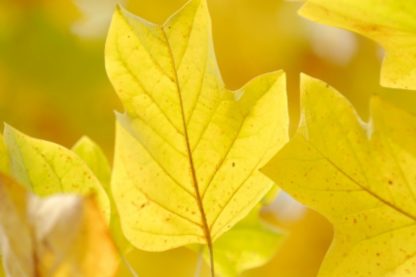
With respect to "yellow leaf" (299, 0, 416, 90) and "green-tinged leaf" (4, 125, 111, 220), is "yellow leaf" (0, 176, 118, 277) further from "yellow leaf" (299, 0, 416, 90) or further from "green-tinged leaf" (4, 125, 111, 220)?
"yellow leaf" (299, 0, 416, 90)

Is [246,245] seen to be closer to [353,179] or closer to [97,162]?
[97,162]

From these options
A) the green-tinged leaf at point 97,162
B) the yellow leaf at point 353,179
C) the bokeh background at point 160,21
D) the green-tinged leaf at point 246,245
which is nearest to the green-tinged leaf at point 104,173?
the green-tinged leaf at point 97,162

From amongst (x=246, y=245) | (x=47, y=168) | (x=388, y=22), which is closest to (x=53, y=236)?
(x=47, y=168)

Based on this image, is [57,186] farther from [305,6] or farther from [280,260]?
[280,260]

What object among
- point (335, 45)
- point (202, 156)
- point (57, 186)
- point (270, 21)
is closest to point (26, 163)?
point (57, 186)

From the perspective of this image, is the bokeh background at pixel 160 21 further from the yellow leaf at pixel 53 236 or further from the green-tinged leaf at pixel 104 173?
the yellow leaf at pixel 53 236

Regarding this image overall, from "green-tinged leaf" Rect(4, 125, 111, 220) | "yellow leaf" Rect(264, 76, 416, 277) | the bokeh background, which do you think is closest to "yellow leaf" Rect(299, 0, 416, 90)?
"yellow leaf" Rect(264, 76, 416, 277)

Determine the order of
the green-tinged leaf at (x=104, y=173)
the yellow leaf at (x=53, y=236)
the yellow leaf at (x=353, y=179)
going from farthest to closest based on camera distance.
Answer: the green-tinged leaf at (x=104, y=173) < the yellow leaf at (x=353, y=179) < the yellow leaf at (x=53, y=236)
